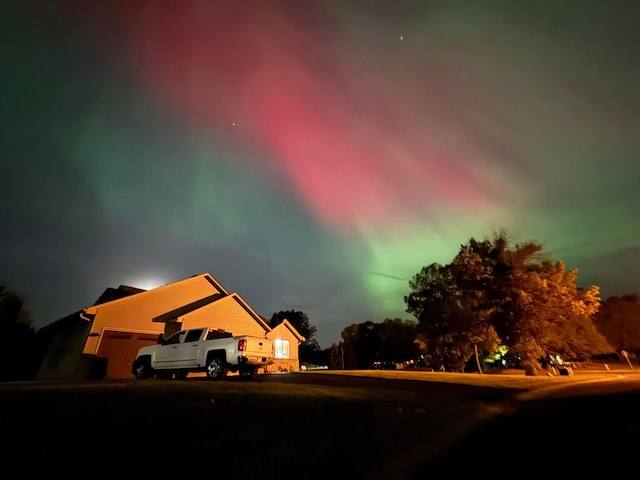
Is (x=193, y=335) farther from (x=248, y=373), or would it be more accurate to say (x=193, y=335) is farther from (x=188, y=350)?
(x=248, y=373)

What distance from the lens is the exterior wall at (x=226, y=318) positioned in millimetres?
23139

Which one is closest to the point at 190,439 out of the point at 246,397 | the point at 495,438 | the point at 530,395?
the point at 246,397

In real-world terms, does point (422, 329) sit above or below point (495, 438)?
above

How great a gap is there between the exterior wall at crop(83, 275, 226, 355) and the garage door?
0.38 metres

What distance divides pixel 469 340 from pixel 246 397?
25083 mm

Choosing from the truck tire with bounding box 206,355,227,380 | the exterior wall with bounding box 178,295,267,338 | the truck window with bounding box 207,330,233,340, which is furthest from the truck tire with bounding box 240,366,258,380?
the exterior wall with bounding box 178,295,267,338

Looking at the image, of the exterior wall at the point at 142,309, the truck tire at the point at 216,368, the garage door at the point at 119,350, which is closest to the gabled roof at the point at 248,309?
the exterior wall at the point at 142,309

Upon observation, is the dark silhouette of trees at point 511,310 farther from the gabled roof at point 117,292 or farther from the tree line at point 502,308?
the gabled roof at point 117,292

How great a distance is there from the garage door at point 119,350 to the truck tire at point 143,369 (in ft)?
21.0

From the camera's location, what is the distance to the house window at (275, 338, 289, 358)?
3060cm

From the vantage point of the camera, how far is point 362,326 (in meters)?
76.1

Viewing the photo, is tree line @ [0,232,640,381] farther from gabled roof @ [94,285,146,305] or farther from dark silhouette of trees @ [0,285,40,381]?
gabled roof @ [94,285,146,305]

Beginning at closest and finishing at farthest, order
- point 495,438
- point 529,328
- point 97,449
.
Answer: point 97,449 < point 495,438 < point 529,328

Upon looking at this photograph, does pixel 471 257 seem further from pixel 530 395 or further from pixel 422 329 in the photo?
pixel 530 395
